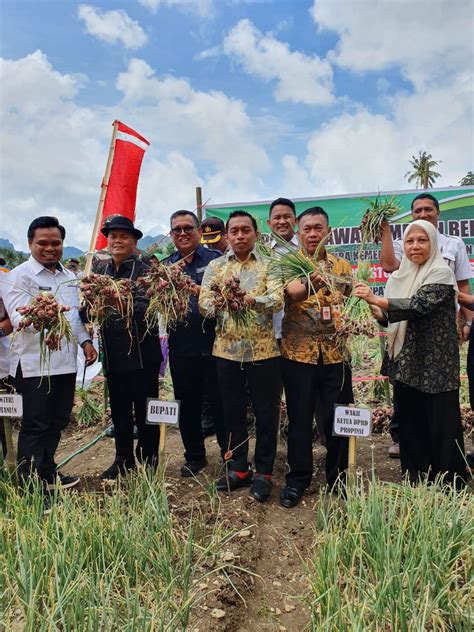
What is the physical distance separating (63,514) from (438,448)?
6.98 ft

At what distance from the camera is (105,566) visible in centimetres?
206

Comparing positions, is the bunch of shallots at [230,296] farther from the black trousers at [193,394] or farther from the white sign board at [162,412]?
the black trousers at [193,394]

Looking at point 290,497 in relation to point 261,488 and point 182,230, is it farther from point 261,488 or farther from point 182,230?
point 182,230

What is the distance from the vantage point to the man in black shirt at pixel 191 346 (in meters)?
3.31

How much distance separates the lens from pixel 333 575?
1859 mm

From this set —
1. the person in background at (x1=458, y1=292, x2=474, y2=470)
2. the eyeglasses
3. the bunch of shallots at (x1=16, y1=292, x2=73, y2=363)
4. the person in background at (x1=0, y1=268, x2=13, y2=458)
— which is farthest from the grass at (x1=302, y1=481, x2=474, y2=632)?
the person in background at (x1=0, y1=268, x2=13, y2=458)

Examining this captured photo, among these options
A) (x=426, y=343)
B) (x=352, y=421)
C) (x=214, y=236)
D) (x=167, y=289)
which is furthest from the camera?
(x=214, y=236)

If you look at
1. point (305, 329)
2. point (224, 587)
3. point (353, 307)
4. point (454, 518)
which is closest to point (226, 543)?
point (224, 587)

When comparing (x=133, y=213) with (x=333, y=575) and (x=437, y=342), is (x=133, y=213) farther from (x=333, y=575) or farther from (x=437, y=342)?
(x=333, y=575)

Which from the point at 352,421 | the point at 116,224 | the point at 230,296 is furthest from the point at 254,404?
the point at 116,224

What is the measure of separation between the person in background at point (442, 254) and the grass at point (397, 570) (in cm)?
139

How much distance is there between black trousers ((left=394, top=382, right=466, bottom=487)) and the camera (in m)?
2.74

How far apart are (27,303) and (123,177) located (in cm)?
217

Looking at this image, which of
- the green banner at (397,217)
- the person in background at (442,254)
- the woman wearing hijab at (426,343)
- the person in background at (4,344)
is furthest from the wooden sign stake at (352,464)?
the green banner at (397,217)
